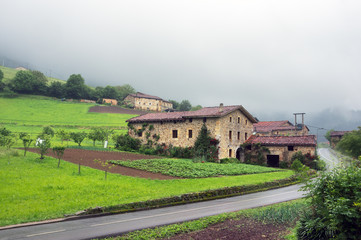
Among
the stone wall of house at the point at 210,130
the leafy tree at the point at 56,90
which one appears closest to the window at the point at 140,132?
the stone wall of house at the point at 210,130

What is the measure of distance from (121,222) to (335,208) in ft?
26.4

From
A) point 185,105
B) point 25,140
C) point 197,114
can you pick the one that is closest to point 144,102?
point 185,105

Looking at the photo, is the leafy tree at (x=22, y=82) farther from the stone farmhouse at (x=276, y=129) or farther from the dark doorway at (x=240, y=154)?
the dark doorway at (x=240, y=154)

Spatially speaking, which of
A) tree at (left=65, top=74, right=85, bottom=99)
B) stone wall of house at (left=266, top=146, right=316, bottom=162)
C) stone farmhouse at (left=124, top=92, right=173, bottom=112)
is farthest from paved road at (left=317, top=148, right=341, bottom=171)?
tree at (left=65, top=74, right=85, bottom=99)

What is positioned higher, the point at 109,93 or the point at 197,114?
the point at 109,93

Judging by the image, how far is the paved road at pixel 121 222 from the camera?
929 cm

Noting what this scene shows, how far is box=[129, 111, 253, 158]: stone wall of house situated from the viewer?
3597 cm

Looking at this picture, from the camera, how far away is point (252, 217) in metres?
11.2

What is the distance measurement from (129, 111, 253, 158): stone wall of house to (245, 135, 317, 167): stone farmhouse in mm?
3051

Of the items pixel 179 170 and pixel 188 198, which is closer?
pixel 188 198

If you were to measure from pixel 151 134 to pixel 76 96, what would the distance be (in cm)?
7200

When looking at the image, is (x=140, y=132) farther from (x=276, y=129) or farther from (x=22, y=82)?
(x=22, y=82)

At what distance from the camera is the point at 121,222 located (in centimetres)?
1089

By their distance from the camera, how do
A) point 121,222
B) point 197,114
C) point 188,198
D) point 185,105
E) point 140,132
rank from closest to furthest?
point 121,222, point 188,198, point 197,114, point 140,132, point 185,105
